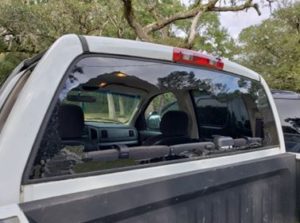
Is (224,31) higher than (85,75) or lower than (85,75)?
higher

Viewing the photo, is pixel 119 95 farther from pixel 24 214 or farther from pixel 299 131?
pixel 299 131

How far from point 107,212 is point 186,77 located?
1.01 meters

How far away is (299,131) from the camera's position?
5301 millimetres

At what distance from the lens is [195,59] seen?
2389mm

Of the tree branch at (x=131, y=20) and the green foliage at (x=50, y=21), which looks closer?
the tree branch at (x=131, y=20)

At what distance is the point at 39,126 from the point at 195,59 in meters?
1.09

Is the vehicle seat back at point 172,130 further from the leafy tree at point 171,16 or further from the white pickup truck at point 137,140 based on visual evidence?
the leafy tree at point 171,16

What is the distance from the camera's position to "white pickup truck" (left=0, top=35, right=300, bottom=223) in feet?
5.11

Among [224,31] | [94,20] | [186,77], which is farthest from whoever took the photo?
[224,31]

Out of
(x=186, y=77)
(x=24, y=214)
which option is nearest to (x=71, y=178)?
(x=24, y=214)

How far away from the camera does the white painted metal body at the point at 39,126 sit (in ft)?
4.88

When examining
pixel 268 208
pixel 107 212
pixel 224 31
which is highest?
pixel 224 31

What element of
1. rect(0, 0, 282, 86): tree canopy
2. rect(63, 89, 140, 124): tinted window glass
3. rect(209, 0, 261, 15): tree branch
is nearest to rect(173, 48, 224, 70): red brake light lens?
rect(63, 89, 140, 124): tinted window glass

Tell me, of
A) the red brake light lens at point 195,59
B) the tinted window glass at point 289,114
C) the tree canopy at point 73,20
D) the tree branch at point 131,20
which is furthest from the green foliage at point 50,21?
the red brake light lens at point 195,59
